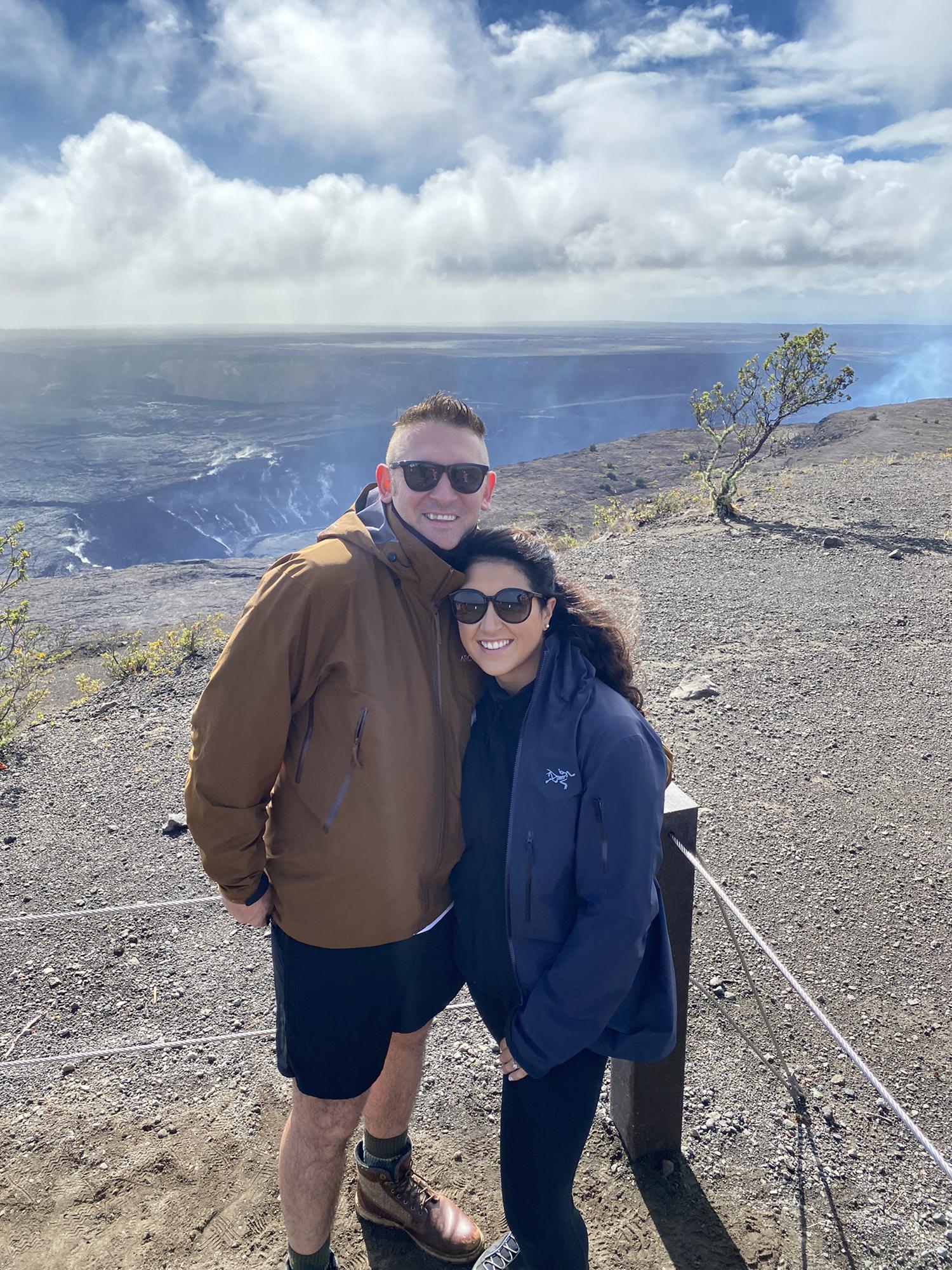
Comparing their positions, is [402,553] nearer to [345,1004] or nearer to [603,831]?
[603,831]

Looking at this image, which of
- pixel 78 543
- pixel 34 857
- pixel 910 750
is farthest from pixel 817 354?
pixel 78 543

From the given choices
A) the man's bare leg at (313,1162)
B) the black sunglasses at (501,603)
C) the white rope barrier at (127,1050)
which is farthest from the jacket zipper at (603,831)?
the white rope barrier at (127,1050)

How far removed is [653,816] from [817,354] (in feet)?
52.4

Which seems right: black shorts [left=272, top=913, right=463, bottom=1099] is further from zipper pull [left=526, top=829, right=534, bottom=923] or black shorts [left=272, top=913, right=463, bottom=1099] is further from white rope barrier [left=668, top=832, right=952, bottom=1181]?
white rope barrier [left=668, top=832, right=952, bottom=1181]

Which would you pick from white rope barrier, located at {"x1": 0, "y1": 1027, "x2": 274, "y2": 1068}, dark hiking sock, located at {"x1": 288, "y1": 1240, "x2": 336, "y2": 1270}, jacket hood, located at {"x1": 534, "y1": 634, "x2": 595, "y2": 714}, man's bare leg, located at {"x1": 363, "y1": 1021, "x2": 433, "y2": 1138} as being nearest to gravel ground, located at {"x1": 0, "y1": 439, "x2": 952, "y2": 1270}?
white rope barrier, located at {"x1": 0, "y1": 1027, "x2": 274, "y2": 1068}

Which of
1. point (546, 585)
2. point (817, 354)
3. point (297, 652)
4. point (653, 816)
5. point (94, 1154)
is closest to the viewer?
point (653, 816)

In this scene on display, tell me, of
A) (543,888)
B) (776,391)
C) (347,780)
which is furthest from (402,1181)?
(776,391)

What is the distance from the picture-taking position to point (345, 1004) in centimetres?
178

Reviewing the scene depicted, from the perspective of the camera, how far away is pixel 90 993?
10.9 ft

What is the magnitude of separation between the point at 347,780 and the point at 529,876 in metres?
0.43

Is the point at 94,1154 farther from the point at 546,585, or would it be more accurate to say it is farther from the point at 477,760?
the point at 546,585

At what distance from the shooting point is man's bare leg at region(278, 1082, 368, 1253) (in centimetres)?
184

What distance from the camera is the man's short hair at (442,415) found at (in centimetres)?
192

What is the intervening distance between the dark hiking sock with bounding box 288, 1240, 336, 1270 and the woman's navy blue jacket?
34.4 inches
